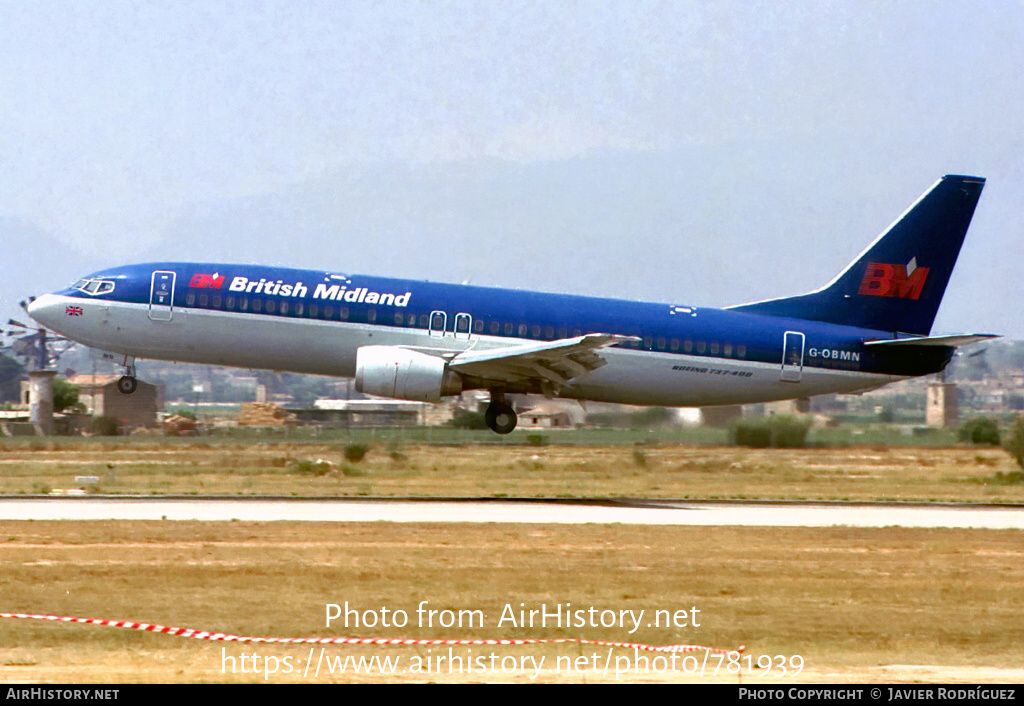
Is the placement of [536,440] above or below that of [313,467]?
above

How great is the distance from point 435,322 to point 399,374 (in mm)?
2068

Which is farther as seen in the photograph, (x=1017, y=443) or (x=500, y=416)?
(x=1017, y=443)

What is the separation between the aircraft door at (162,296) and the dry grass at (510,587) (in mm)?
9406

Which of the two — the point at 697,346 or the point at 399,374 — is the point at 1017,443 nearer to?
the point at 697,346

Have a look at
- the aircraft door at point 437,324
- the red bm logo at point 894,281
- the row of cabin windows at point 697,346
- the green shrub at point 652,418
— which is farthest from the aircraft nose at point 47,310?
the red bm logo at point 894,281

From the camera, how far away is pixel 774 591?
59.2 feet

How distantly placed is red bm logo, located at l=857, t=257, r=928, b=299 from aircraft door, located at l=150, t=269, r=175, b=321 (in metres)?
18.4

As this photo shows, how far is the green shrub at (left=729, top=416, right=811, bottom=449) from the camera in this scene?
44438 mm

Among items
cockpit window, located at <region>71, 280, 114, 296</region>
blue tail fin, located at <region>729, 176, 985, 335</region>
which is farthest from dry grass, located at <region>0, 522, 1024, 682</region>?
blue tail fin, located at <region>729, 176, 985, 335</region>

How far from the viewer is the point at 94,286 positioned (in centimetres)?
3291

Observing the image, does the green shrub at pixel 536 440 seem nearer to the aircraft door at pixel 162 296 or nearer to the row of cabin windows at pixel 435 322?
the row of cabin windows at pixel 435 322

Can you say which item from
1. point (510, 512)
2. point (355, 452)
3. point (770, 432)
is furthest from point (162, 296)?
point (770, 432)

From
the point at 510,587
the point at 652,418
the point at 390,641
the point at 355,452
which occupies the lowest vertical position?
the point at 390,641
